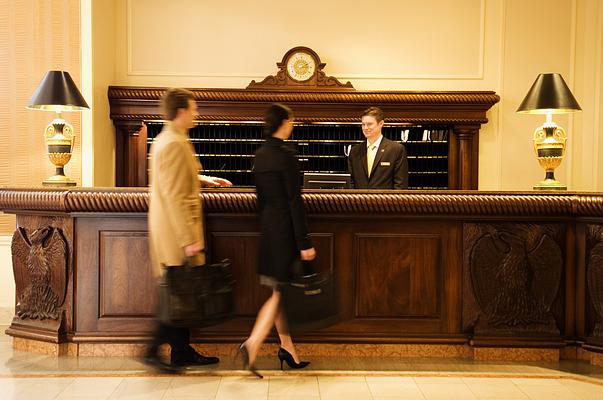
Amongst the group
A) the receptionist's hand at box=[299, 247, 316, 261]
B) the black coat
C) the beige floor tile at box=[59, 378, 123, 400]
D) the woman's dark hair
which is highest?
the woman's dark hair

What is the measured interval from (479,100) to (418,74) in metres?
0.77

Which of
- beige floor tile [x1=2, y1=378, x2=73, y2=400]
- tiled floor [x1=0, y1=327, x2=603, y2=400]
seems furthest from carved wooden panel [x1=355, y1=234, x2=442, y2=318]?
beige floor tile [x1=2, y1=378, x2=73, y2=400]

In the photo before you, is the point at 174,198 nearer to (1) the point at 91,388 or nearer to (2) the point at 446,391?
(1) the point at 91,388

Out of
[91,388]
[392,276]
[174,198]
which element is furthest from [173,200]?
[392,276]

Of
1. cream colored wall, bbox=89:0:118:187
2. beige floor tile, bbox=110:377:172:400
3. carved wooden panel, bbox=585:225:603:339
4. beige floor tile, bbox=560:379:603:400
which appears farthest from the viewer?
cream colored wall, bbox=89:0:118:187

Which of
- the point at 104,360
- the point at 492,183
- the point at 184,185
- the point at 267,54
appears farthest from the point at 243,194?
the point at 492,183

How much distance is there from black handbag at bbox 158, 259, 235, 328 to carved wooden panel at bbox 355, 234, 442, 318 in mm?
1073

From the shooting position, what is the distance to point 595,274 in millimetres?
4051

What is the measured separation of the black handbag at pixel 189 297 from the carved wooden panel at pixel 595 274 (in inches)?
90.9

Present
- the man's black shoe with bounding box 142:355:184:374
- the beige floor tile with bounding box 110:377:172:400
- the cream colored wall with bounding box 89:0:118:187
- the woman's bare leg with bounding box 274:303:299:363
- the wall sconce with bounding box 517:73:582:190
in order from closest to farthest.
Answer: the beige floor tile with bounding box 110:377:172:400 → the man's black shoe with bounding box 142:355:184:374 → the woman's bare leg with bounding box 274:303:299:363 → the wall sconce with bounding box 517:73:582:190 → the cream colored wall with bounding box 89:0:118:187

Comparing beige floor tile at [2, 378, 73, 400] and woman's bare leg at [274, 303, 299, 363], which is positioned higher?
woman's bare leg at [274, 303, 299, 363]

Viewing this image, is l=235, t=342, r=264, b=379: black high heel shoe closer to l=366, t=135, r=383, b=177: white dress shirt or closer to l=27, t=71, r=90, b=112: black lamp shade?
l=366, t=135, r=383, b=177: white dress shirt

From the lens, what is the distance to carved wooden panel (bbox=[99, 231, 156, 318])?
4.13 metres

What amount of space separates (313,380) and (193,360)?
2.45 feet
